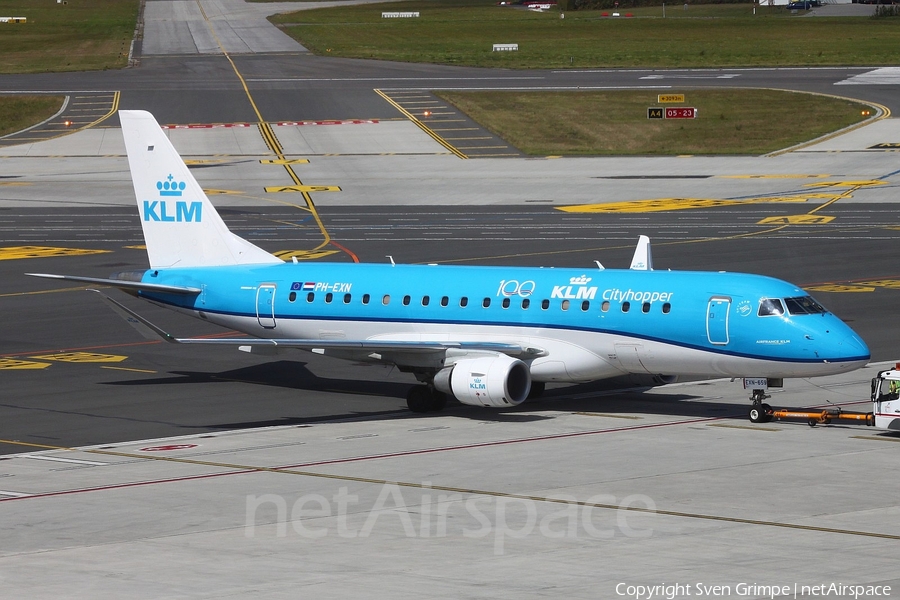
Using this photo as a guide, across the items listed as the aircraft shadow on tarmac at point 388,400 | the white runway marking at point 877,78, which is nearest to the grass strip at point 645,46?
the white runway marking at point 877,78

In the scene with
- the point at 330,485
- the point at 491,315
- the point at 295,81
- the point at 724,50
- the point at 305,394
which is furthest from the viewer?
the point at 724,50

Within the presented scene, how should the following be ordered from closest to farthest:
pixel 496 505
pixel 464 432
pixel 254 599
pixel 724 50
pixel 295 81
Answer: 1. pixel 254 599
2. pixel 496 505
3. pixel 464 432
4. pixel 295 81
5. pixel 724 50

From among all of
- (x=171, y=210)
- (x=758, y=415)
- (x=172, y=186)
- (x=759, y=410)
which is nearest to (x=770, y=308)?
(x=759, y=410)

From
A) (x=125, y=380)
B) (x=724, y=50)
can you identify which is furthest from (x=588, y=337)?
(x=724, y=50)

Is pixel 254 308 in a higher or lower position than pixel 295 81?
lower

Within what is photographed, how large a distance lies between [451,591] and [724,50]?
156 meters

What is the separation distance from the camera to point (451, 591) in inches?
860

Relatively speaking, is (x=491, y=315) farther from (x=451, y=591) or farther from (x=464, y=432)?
(x=451, y=591)

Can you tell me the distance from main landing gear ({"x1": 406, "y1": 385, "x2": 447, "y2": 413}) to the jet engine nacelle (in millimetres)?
2092

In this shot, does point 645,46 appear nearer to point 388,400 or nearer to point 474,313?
point 388,400

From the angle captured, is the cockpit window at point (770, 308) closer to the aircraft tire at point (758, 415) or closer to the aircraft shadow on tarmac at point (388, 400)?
the aircraft tire at point (758, 415)

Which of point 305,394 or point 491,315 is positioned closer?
point 491,315

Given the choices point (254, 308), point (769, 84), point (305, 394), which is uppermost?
point (769, 84)

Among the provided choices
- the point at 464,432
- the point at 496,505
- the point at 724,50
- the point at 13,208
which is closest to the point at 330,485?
the point at 496,505
